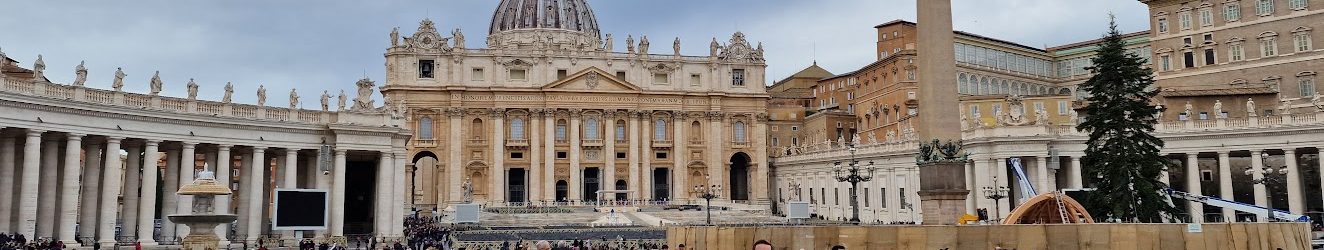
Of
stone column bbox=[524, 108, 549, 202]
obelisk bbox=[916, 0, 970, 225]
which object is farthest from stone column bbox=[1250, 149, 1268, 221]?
stone column bbox=[524, 108, 549, 202]

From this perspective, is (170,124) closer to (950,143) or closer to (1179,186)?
(950,143)

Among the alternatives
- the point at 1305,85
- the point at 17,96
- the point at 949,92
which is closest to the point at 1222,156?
the point at 1305,85

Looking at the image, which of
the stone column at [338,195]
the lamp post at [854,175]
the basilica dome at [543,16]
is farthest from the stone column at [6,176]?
the basilica dome at [543,16]

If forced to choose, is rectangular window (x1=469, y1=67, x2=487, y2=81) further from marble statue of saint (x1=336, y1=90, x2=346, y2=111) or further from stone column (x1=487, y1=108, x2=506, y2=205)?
marble statue of saint (x1=336, y1=90, x2=346, y2=111)

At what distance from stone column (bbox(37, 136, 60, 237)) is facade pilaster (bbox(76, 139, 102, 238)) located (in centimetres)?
120

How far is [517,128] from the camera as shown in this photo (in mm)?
91875

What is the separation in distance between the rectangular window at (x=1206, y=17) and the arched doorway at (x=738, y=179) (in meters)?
41.4

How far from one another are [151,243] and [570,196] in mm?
53721

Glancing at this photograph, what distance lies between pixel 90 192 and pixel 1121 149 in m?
37.4

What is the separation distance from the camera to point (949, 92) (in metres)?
31.5

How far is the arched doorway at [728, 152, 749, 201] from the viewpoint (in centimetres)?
10117

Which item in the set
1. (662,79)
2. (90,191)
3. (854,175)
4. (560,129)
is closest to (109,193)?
(90,191)

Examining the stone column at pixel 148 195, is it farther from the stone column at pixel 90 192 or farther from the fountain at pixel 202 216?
the fountain at pixel 202 216

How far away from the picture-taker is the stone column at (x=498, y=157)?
90.0m
